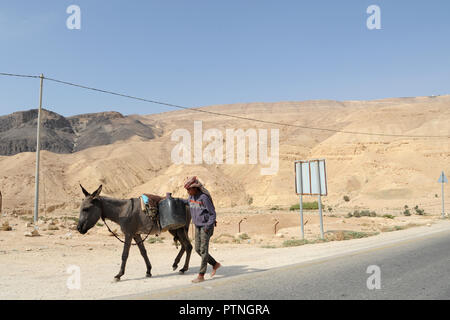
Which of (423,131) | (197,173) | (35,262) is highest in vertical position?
(423,131)

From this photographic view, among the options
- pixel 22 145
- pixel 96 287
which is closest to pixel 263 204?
pixel 96 287

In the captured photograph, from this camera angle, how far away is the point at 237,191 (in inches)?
2267

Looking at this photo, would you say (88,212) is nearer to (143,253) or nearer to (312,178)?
(143,253)

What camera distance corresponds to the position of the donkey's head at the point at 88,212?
7.87 metres

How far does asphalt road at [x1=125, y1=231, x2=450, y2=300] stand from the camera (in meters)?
6.41

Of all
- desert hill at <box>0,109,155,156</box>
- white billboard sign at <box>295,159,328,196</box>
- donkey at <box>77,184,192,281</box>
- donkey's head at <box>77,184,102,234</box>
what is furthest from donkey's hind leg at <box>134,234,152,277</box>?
desert hill at <box>0,109,155,156</box>

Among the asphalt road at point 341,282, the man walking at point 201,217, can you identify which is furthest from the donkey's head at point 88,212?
the asphalt road at point 341,282

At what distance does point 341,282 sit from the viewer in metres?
7.33

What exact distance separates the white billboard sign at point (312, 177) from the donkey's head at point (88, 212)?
10.1 metres

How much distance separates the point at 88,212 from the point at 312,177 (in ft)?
35.0

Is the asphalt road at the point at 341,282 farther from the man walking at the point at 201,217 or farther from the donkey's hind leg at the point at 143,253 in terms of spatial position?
the donkey's hind leg at the point at 143,253

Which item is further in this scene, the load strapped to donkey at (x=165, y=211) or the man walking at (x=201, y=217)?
the load strapped to donkey at (x=165, y=211)

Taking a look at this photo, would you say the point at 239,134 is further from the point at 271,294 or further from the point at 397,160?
the point at 271,294
